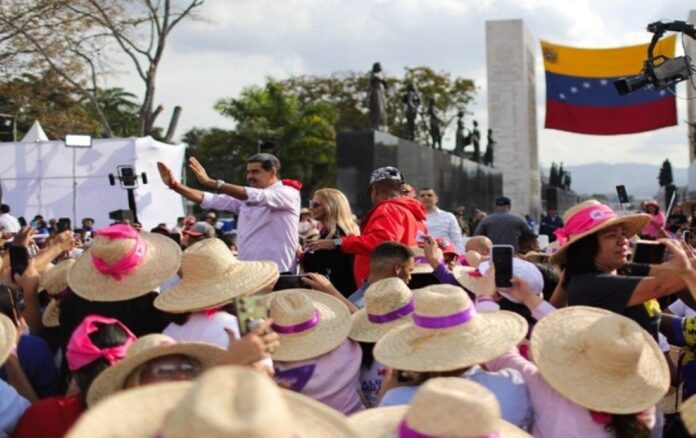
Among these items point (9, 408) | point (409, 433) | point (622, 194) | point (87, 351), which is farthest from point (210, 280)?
point (622, 194)

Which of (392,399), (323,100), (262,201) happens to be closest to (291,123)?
(323,100)

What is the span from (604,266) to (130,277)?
2163mm

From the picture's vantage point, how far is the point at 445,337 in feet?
10.3

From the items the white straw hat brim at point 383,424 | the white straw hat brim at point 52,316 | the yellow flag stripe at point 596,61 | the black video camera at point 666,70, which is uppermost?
the yellow flag stripe at point 596,61

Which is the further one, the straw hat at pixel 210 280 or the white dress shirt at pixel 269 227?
the white dress shirt at pixel 269 227

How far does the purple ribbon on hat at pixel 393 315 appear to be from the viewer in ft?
13.4

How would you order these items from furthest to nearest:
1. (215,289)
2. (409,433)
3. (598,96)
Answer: (598,96) → (215,289) → (409,433)

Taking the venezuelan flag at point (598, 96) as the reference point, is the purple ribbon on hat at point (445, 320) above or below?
below

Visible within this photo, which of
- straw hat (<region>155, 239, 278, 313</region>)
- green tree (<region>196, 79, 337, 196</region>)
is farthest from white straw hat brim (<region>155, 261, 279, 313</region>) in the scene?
green tree (<region>196, 79, 337, 196</region>)

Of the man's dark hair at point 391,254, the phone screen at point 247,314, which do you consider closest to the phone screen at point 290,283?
the man's dark hair at point 391,254

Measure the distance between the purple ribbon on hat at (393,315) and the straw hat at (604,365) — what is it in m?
0.99

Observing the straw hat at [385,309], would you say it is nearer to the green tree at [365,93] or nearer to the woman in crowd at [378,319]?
the woman in crowd at [378,319]

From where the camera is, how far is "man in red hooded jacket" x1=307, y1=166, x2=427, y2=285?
235 inches

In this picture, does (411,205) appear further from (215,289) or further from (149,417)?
(149,417)
